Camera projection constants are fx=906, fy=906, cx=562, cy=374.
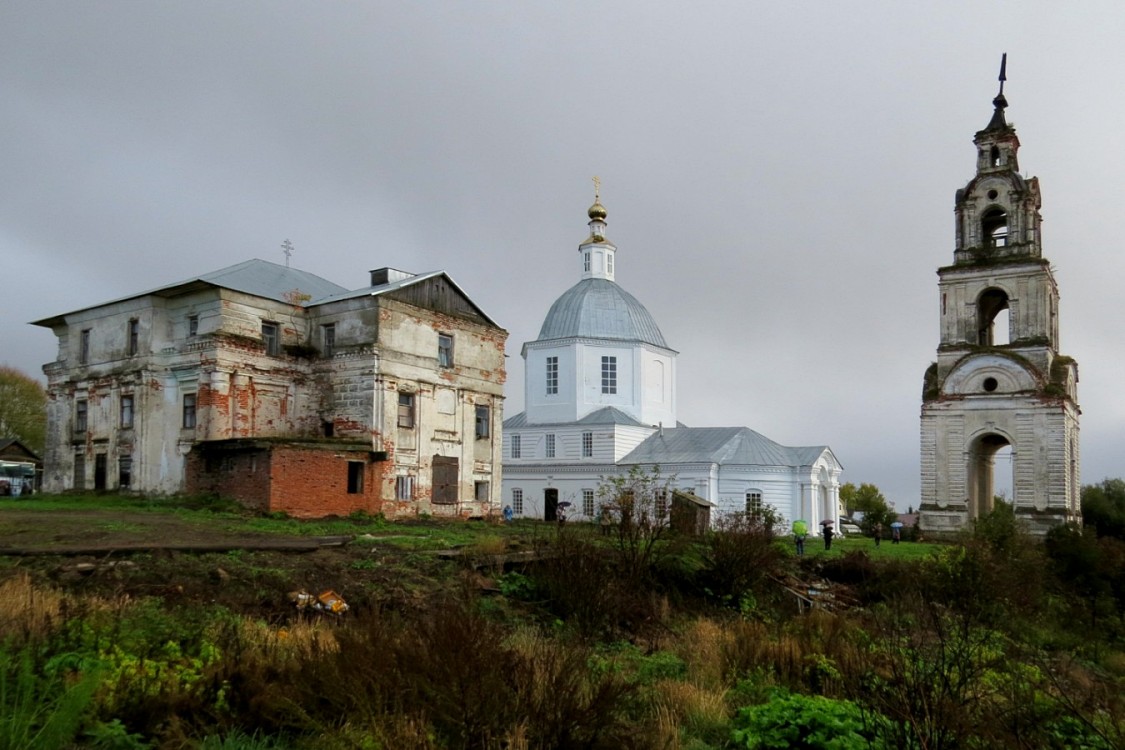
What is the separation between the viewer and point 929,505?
121 feet

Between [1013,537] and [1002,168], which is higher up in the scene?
[1002,168]

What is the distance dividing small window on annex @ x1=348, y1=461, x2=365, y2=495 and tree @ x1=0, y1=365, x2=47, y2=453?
3786 cm

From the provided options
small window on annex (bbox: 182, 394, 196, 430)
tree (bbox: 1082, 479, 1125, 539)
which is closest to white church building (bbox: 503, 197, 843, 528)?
tree (bbox: 1082, 479, 1125, 539)

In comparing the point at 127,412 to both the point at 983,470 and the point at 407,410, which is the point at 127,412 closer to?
the point at 407,410

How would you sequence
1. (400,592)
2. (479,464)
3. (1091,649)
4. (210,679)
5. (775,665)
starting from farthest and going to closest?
(479,464) < (1091,649) < (400,592) < (775,665) < (210,679)

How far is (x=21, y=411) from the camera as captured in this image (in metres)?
56.9

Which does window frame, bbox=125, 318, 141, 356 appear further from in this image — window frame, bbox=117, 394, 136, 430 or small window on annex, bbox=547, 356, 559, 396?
small window on annex, bbox=547, 356, 559, 396

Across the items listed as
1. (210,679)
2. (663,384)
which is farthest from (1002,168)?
(210,679)

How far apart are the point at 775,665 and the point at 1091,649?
8558mm

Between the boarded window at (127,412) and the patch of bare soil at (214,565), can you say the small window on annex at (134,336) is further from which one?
the patch of bare soil at (214,565)

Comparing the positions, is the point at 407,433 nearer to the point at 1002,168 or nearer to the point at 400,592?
the point at 400,592

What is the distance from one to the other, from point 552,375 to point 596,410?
3407 mm

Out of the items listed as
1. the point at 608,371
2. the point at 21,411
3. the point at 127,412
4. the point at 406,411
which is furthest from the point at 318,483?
the point at 21,411

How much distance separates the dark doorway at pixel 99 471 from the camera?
31297 mm
